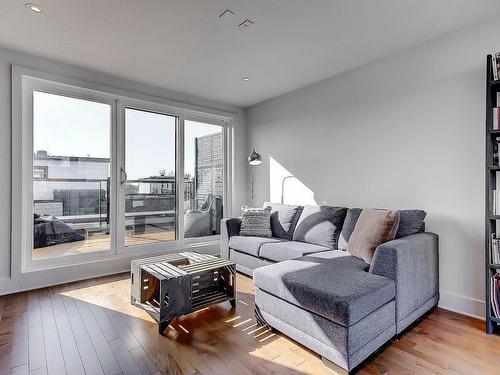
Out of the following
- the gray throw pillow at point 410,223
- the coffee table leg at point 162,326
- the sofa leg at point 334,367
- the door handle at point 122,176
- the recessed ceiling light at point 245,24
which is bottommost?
the sofa leg at point 334,367

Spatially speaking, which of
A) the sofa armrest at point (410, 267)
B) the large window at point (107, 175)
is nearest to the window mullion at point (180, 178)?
the large window at point (107, 175)

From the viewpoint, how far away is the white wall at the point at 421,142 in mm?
2426

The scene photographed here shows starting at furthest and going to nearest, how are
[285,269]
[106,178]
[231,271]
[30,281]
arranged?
[106,178] < [30,281] < [231,271] < [285,269]

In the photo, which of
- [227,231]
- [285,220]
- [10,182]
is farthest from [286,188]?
[10,182]

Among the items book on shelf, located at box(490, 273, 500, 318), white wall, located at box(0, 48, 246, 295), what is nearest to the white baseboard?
book on shelf, located at box(490, 273, 500, 318)

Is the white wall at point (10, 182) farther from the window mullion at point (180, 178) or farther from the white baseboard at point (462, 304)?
the white baseboard at point (462, 304)

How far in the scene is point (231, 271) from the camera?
257 cm

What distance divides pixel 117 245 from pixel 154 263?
4.47 ft

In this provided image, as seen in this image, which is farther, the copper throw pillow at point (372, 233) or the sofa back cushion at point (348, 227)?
the sofa back cushion at point (348, 227)

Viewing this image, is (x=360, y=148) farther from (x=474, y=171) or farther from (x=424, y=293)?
(x=424, y=293)

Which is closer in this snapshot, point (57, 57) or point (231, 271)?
point (231, 271)

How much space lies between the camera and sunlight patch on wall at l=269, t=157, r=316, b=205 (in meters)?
3.93

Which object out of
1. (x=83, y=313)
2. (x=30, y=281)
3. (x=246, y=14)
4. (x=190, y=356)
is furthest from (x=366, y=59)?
(x=30, y=281)

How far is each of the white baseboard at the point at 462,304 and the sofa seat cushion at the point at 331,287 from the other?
0.94 metres
